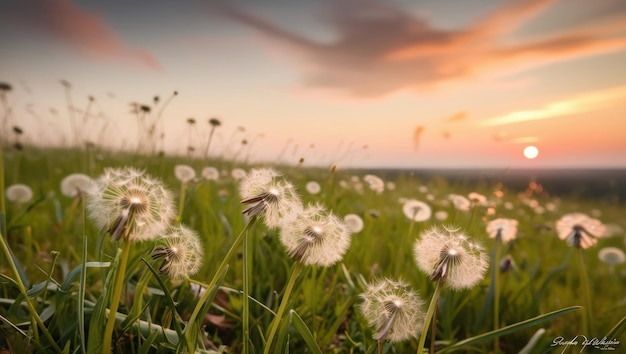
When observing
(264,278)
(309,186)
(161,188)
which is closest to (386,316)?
(161,188)

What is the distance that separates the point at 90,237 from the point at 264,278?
98 cm

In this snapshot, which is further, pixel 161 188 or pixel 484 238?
pixel 484 238

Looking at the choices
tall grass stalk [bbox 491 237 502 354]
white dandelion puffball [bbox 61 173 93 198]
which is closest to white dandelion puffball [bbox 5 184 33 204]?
white dandelion puffball [bbox 61 173 93 198]

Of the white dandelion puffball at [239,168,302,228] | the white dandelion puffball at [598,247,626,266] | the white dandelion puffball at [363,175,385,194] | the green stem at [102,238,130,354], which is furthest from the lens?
the white dandelion puffball at [363,175,385,194]

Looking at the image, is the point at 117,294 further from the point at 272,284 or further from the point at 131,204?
the point at 272,284

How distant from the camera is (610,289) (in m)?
3.00

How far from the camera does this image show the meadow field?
104cm

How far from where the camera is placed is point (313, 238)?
0.99m

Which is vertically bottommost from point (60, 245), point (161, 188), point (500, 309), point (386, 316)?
point (60, 245)

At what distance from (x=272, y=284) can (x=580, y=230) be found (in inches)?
48.0

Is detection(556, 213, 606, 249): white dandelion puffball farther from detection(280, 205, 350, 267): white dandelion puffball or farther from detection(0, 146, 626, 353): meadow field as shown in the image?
detection(280, 205, 350, 267): white dandelion puffball

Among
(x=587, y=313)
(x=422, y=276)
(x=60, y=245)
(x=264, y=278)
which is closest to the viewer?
(x=587, y=313)

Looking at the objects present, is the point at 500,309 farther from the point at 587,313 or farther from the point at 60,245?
the point at 60,245

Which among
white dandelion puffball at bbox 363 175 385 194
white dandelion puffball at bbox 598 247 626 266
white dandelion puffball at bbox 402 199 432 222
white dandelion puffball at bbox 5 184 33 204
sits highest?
white dandelion puffball at bbox 363 175 385 194
